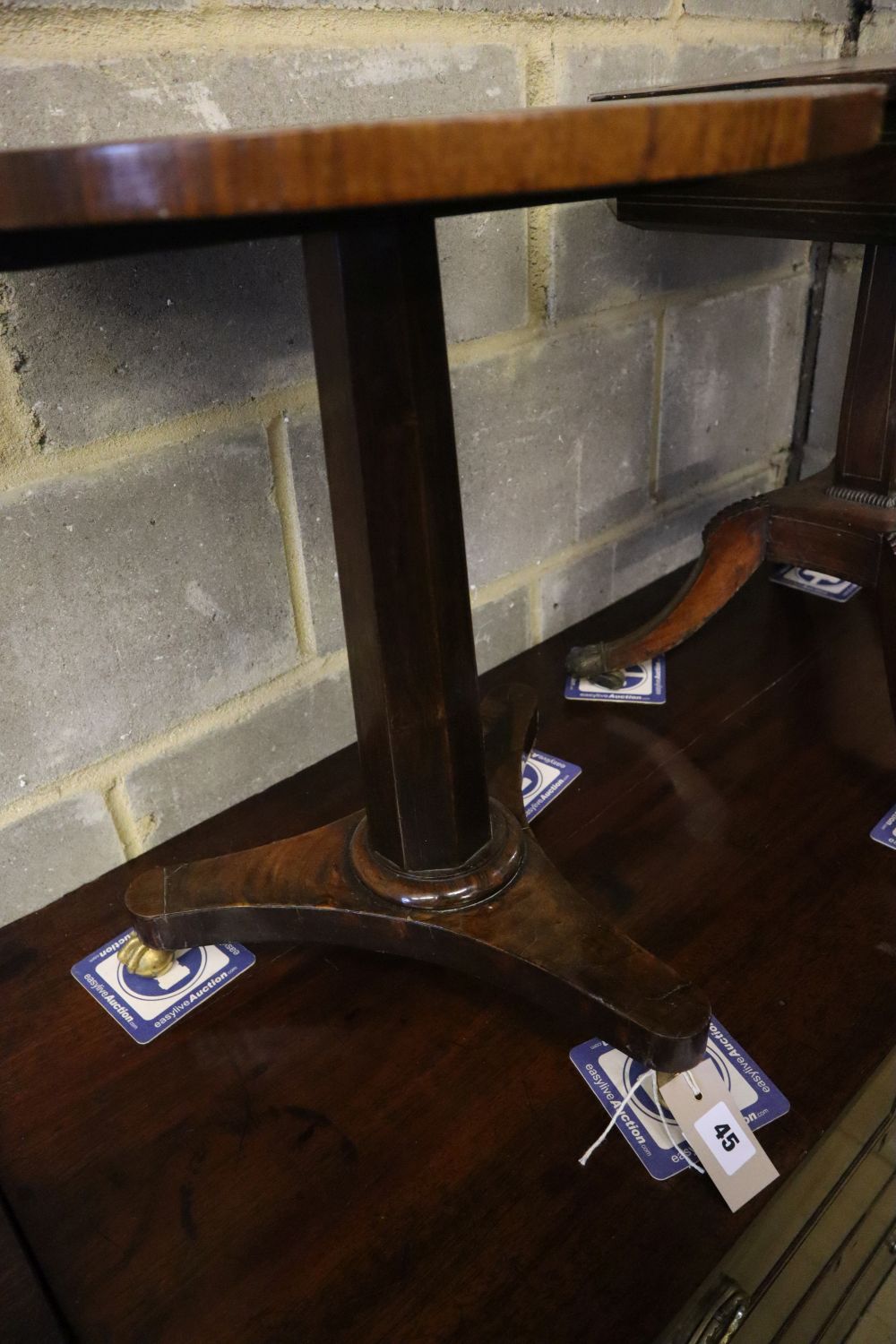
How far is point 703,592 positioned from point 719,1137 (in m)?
0.70

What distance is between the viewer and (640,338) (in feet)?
4.34

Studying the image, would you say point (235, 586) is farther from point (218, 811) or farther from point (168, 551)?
point (218, 811)

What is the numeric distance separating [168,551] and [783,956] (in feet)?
2.21

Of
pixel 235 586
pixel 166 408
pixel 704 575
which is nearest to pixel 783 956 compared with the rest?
pixel 704 575

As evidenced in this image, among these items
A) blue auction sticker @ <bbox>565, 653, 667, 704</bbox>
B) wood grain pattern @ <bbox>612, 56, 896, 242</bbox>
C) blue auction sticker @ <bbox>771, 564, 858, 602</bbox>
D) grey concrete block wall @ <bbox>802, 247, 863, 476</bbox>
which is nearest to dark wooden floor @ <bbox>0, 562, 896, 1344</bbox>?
blue auction sticker @ <bbox>565, 653, 667, 704</bbox>

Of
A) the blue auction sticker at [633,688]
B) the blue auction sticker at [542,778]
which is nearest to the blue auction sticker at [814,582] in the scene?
the blue auction sticker at [633,688]

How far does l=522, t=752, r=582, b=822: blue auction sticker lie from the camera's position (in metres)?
1.08

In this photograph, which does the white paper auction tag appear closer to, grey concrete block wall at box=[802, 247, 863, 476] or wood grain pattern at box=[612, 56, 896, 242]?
wood grain pattern at box=[612, 56, 896, 242]

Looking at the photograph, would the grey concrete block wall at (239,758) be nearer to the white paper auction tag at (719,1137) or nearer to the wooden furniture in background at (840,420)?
the wooden furniture in background at (840,420)

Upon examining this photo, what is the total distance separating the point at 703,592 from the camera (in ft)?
4.07

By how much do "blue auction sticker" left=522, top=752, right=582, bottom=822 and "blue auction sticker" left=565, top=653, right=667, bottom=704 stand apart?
0.14 meters

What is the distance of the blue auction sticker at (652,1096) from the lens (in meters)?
0.72

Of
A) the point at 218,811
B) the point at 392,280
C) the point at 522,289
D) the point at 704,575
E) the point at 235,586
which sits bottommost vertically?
the point at 218,811

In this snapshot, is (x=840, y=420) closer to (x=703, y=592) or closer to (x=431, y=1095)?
(x=703, y=592)
